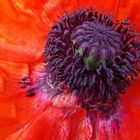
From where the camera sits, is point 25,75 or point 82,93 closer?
point 82,93

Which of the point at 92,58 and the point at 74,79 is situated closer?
the point at 92,58

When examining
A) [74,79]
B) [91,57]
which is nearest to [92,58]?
[91,57]

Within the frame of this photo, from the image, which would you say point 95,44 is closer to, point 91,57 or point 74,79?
point 91,57

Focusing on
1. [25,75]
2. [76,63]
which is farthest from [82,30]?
[25,75]

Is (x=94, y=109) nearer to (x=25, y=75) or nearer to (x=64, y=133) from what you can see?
(x=64, y=133)

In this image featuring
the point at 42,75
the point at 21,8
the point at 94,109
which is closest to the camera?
the point at 94,109
